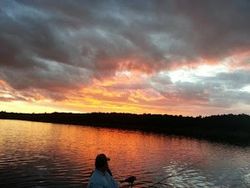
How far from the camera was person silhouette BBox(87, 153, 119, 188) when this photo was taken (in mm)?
11008

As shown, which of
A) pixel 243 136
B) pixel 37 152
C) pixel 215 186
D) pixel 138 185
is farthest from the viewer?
pixel 243 136

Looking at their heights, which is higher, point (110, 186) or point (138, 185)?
point (110, 186)

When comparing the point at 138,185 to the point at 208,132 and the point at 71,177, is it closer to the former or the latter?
the point at 71,177

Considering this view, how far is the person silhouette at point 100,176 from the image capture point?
36.1 feet

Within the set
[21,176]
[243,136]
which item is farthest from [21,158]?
[243,136]

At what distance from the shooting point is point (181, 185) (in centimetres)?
3847

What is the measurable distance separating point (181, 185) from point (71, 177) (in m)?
11.6

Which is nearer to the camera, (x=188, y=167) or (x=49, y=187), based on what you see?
(x=49, y=187)

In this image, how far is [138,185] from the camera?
37469mm

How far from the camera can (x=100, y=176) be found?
11.1m

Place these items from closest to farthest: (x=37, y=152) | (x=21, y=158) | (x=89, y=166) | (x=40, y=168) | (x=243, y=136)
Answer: (x=40, y=168) < (x=89, y=166) < (x=21, y=158) < (x=37, y=152) < (x=243, y=136)

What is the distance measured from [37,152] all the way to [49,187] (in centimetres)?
2867

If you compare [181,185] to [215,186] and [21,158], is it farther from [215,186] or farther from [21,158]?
[21,158]

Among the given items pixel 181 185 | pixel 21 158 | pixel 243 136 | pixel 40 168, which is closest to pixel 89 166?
pixel 40 168
